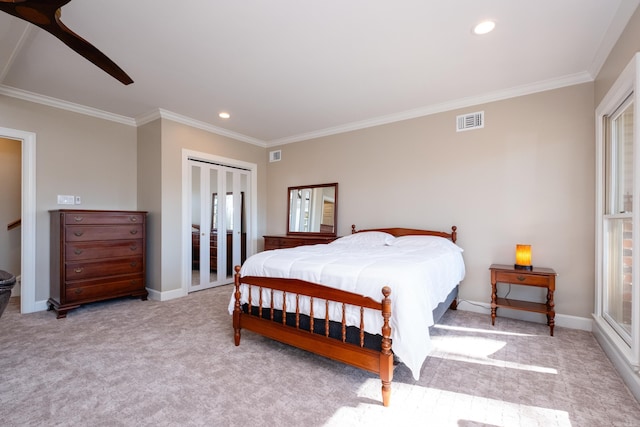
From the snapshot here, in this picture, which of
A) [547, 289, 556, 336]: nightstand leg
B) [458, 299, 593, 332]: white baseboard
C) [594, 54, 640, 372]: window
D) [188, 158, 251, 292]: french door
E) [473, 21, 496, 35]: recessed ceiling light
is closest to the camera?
[594, 54, 640, 372]: window

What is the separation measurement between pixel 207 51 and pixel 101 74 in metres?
1.30

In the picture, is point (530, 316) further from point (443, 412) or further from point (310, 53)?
point (310, 53)

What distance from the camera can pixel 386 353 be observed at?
5.77ft

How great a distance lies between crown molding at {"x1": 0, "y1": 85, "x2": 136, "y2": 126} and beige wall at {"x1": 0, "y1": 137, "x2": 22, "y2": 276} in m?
1.56

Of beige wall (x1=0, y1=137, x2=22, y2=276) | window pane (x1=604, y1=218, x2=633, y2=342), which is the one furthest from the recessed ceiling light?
beige wall (x1=0, y1=137, x2=22, y2=276)

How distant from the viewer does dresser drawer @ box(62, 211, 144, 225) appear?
339 centimetres

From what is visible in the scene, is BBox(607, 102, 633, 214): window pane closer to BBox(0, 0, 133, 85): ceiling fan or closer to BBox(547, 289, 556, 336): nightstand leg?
BBox(547, 289, 556, 336): nightstand leg

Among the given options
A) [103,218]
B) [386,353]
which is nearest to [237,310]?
[386,353]

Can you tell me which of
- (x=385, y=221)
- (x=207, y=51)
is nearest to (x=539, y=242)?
(x=385, y=221)

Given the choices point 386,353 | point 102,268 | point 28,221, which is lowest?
point 386,353

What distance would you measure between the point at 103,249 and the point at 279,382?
3.03m

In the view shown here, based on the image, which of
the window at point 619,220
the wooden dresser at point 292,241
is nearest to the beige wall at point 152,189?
the wooden dresser at point 292,241

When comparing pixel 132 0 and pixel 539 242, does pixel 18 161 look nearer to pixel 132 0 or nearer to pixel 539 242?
pixel 132 0

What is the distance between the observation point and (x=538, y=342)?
8.69 ft
